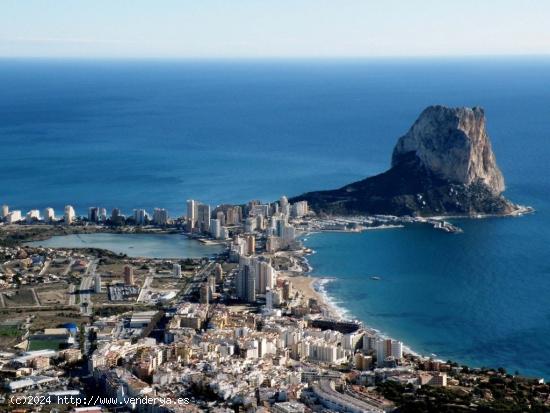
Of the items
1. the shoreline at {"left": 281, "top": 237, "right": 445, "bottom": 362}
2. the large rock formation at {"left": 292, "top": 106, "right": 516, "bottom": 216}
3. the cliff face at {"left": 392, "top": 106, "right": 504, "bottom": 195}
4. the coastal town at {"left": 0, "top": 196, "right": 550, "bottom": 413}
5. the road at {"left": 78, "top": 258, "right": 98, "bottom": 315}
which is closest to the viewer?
the coastal town at {"left": 0, "top": 196, "right": 550, "bottom": 413}

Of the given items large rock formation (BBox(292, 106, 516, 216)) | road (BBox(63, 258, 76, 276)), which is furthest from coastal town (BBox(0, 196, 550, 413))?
large rock formation (BBox(292, 106, 516, 216))

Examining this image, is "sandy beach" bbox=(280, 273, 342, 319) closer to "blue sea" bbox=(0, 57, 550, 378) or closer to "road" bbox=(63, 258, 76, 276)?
"blue sea" bbox=(0, 57, 550, 378)

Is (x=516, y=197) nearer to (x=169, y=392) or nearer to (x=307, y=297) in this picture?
(x=307, y=297)

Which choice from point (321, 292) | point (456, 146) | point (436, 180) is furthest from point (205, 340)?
point (456, 146)

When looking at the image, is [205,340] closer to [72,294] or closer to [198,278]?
[72,294]

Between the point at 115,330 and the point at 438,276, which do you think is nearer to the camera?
the point at 115,330

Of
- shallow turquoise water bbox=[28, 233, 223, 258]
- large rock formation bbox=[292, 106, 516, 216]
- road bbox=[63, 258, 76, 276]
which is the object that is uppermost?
large rock formation bbox=[292, 106, 516, 216]

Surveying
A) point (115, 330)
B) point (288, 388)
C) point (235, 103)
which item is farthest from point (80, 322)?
point (235, 103)
